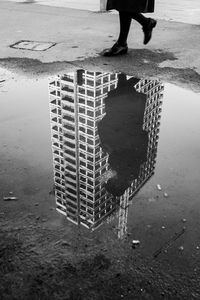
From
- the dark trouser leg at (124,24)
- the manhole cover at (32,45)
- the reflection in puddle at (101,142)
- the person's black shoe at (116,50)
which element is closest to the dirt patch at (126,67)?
the person's black shoe at (116,50)

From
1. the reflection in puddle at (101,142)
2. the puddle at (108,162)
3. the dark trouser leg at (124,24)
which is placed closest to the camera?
the puddle at (108,162)

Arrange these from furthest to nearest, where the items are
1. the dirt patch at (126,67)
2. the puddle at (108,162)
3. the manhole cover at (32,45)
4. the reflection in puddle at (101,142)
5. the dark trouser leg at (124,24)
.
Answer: the manhole cover at (32,45) < the dark trouser leg at (124,24) < the dirt patch at (126,67) < the reflection in puddle at (101,142) < the puddle at (108,162)

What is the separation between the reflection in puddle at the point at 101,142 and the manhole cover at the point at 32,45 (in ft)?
7.26

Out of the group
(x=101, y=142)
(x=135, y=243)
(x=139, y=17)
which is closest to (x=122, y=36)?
(x=139, y=17)

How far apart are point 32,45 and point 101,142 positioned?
14.5 feet

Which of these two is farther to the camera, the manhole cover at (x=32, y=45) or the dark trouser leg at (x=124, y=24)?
the manhole cover at (x=32, y=45)

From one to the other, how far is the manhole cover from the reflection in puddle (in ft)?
7.26

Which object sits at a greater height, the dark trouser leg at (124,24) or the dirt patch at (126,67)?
the dark trouser leg at (124,24)

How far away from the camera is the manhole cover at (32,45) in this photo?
7.00 meters

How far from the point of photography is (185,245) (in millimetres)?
2367

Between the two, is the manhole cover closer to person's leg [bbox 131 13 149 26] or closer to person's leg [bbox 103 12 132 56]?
person's leg [bbox 103 12 132 56]

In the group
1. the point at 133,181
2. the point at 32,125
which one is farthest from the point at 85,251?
the point at 32,125

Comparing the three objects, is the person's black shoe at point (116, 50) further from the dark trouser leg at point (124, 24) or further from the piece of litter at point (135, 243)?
the piece of litter at point (135, 243)

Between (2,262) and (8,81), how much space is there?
3585 mm
